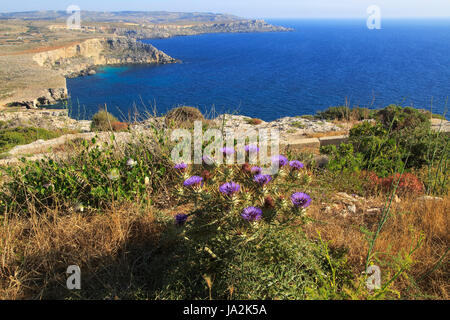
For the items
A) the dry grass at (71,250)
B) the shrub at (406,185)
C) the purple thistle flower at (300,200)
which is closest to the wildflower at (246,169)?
the purple thistle flower at (300,200)

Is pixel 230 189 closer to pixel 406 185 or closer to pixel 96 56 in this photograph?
pixel 406 185

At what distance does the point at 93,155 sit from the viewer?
3.40 meters

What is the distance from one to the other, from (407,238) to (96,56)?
98.5m

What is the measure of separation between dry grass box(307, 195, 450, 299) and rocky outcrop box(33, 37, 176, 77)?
79.9 m

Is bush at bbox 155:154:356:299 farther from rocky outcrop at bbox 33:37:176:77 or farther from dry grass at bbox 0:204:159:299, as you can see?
rocky outcrop at bbox 33:37:176:77

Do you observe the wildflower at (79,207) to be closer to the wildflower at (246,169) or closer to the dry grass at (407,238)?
the wildflower at (246,169)

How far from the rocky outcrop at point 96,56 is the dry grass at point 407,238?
79.9m

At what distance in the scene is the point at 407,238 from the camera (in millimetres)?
2561

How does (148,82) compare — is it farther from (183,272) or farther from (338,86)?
(183,272)

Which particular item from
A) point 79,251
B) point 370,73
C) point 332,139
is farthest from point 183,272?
point 370,73

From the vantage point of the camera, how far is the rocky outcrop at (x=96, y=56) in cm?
7261

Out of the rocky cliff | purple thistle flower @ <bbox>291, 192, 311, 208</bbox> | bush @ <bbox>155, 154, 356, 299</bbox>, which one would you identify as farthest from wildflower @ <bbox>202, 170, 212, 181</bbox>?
the rocky cliff

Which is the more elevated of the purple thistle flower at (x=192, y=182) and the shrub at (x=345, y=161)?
→ the purple thistle flower at (x=192, y=182)
